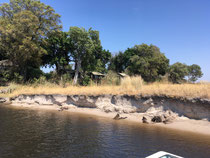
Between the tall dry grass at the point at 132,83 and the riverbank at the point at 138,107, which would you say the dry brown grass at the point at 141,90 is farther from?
the riverbank at the point at 138,107

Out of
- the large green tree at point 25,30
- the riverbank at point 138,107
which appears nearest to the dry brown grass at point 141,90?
the riverbank at point 138,107

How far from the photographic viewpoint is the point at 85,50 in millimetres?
25672

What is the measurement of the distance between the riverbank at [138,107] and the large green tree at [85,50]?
28.8 feet

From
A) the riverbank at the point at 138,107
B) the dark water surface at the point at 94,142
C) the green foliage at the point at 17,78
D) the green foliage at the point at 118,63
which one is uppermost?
the green foliage at the point at 118,63

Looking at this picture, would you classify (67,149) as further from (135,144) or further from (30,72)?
(30,72)

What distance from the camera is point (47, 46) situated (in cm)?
2688

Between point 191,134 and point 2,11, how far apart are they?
108ft

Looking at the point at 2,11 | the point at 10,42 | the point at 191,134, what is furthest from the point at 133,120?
the point at 2,11

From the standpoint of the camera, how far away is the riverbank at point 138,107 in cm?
967

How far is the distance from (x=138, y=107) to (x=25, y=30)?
20.4 metres

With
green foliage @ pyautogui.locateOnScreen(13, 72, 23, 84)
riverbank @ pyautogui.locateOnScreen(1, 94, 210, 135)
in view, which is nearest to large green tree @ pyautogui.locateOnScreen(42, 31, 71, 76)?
green foliage @ pyautogui.locateOnScreen(13, 72, 23, 84)

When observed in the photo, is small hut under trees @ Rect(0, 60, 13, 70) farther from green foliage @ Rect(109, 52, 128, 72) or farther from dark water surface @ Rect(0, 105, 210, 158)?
dark water surface @ Rect(0, 105, 210, 158)

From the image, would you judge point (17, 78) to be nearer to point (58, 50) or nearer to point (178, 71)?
point (58, 50)

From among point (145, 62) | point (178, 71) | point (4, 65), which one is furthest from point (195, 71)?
point (4, 65)
